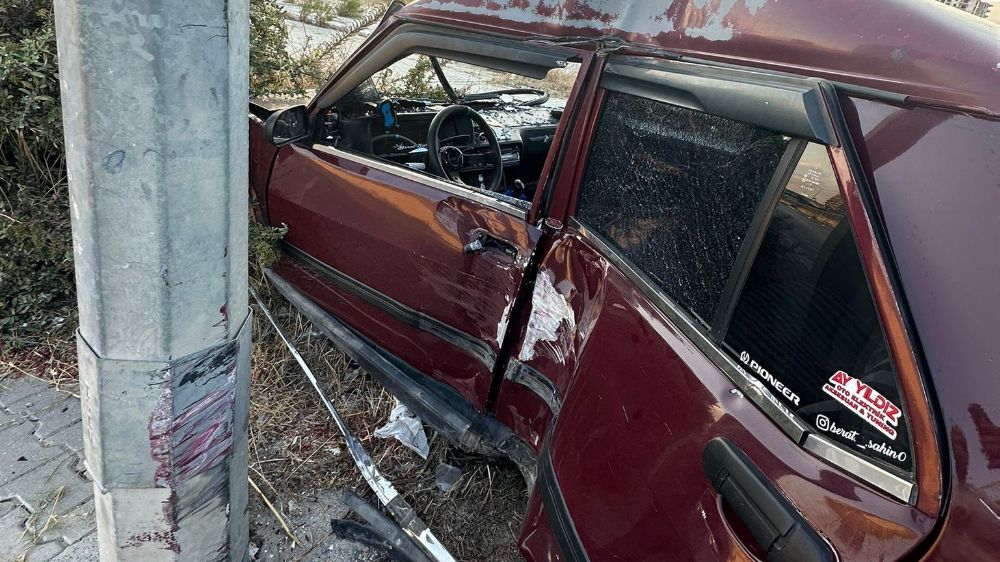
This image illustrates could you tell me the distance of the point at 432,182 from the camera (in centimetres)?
244

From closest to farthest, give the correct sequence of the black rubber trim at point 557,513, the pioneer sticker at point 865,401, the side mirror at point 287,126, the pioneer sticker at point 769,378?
the pioneer sticker at point 865,401
the pioneer sticker at point 769,378
the black rubber trim at point 557,513
the side mirror at point 287,126

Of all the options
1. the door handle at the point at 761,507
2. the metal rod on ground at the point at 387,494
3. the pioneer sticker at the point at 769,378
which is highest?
the pioneer sticker at the point at 769,378

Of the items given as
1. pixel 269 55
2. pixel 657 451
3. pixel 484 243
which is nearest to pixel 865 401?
pixel 657 451

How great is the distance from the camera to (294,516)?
2352 millimetres

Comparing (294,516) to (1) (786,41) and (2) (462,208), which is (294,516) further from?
(1) (786,41)

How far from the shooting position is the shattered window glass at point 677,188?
1.33 m

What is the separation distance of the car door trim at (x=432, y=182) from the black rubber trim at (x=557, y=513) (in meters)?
A: 0.79

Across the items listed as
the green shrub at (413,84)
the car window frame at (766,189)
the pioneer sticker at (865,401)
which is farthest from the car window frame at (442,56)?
the green shrub at (413,84)

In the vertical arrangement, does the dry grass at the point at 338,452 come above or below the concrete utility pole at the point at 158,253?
below

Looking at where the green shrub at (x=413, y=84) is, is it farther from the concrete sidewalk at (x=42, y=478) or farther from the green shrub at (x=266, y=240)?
the concrete sidewalk at (x=42, y=478)

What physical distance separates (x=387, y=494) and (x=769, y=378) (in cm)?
160

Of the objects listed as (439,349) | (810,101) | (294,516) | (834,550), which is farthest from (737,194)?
(294,516)

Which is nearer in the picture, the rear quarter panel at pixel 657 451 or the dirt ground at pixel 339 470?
the rear quarter panel at pixel 657 451

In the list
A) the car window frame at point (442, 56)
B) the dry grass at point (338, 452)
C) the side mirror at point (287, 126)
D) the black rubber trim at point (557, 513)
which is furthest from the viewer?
the side mirror at point (287, 126)
